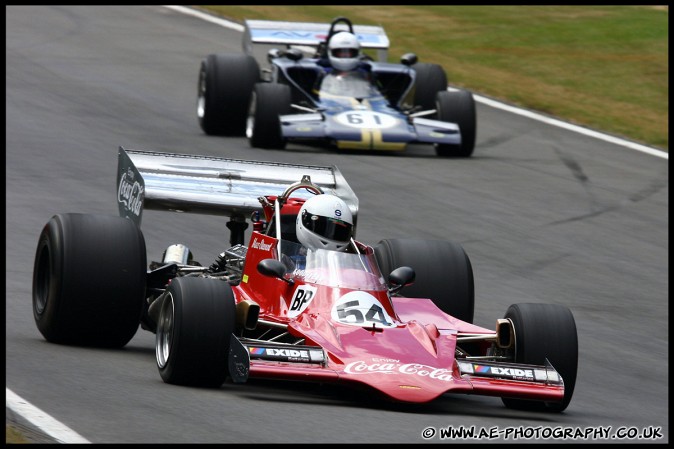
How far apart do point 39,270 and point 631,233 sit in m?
8.92

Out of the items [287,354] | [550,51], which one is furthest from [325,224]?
[550,51]

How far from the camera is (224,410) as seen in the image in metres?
9.38

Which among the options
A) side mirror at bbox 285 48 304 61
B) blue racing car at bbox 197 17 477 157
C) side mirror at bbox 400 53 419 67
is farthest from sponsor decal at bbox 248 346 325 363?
side mirror at bbox 400 53 419 67

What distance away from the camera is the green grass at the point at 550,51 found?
26375 millimetres

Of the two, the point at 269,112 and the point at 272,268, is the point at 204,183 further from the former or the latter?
the point at 269,112

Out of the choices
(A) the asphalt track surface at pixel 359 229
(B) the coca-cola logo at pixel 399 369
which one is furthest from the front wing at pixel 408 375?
(A) the asphalt track surface at pixel 359 229

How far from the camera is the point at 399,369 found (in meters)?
9.82

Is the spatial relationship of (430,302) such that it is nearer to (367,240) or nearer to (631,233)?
(367,240)

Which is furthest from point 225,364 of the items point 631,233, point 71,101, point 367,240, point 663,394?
point 71,101

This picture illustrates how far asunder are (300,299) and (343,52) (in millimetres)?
12441

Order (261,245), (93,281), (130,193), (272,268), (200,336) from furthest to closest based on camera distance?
(130,193), (261,245), (93,281), (272,268), (200,336)

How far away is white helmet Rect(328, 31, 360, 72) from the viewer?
74.6 feet

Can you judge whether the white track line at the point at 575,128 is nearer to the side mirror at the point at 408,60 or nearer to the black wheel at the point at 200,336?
the side mirror at the point at 408,60

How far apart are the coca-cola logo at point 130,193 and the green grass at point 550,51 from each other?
12.6 m
